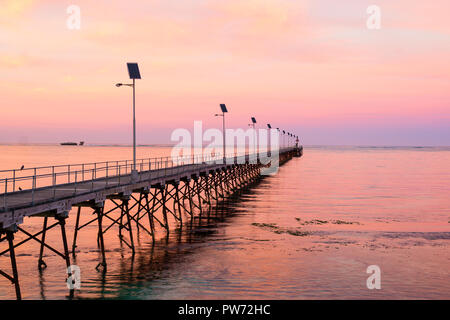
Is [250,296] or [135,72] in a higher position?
[135,72]

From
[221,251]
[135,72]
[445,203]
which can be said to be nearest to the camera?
[221,251]

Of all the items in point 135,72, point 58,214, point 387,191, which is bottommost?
point 387,191

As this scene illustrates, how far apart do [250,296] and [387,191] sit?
176 ft

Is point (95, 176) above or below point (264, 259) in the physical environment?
above

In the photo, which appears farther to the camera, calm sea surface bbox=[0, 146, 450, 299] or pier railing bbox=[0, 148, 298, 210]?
pier railing bbox=[0, 148, 298, 210]

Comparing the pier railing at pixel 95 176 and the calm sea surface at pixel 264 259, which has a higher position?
the pier railing at pixel 95 176

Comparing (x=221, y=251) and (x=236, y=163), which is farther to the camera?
(x=236, y=163)

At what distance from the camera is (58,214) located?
2105 cm

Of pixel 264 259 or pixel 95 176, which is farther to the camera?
pixel 95 176

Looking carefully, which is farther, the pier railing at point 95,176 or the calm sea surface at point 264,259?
A: the pier railing at point 95,176

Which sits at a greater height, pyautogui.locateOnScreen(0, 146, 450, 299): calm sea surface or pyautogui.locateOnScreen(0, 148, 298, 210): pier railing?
pyautogui.locateOnScreen(0, 148, 298, 210): pier railing
